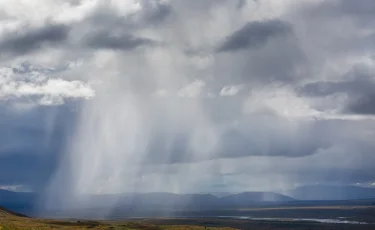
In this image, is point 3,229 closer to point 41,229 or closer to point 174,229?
point 41,229

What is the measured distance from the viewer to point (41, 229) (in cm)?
10244

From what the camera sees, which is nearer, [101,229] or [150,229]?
[101,229]

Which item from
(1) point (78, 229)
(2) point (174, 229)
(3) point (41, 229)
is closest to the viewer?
(3) point (41, 229)

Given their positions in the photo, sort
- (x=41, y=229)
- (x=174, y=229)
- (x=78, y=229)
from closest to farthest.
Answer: (x=41, y=229)
(x=78, y=229)
(x=174, y=229)

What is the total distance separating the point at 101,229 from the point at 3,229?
36536mm

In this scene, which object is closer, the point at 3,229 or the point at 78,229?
the point at 3,229

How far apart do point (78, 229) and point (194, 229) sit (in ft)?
131

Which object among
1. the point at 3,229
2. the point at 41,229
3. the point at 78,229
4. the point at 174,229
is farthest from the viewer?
the point at 174,229

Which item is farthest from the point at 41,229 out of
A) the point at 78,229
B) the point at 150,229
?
the point at 150,229

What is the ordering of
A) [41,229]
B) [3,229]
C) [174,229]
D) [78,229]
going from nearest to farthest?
[3,229] → [41,229] → [78,229] → [174,229]

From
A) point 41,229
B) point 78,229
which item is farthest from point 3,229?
point 78,229

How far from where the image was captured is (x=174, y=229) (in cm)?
14138

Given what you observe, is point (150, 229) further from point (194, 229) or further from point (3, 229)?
point (3, 229)

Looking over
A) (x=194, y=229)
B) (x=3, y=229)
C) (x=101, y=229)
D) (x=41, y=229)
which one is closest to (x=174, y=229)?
(x=194, y=229)
